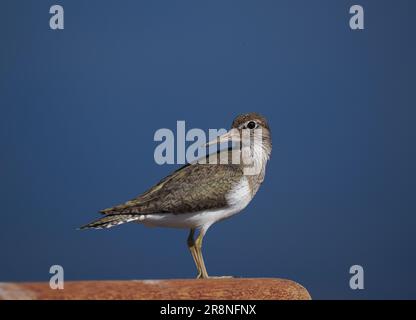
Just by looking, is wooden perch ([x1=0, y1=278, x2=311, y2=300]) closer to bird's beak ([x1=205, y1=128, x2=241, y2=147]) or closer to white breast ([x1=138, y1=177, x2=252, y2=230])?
white breast ([x1=138, y1=177, x2=252, y2=230])

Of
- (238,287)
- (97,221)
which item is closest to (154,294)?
(238,287)

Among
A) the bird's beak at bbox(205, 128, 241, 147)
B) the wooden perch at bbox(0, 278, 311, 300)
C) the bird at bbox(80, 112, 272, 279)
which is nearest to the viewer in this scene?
the wooden perch at bbox(0, 278, 311, 300)

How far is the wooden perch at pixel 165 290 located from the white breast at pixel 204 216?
89.6 inches

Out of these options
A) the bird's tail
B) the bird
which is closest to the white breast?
the bird

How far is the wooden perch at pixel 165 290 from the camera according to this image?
632 cm

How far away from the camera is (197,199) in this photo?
9.67 metres

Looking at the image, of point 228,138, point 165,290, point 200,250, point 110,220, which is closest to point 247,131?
point 228,138

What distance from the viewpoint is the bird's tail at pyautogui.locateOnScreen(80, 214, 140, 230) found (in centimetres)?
936

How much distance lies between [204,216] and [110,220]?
1367 mm

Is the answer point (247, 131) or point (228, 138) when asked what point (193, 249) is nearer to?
point (228, 138)

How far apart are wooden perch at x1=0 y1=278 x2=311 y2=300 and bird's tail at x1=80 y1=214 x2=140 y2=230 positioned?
2571 millimetres

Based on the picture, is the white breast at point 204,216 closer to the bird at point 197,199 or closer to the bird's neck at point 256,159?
the bird at point 197,199

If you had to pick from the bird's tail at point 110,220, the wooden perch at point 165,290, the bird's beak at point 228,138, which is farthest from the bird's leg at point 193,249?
the wooden perch at point 165,290
